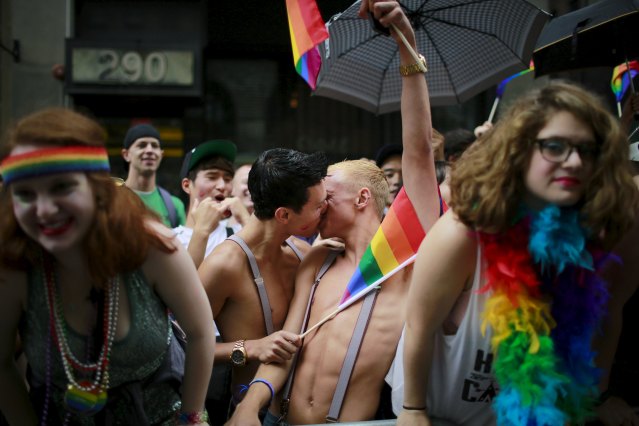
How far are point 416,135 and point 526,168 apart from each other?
0.64m

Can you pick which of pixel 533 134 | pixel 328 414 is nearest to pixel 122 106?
pixel 328 414

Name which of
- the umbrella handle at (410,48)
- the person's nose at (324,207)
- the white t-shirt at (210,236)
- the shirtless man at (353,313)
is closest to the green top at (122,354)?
the shirtless man at (353,313)

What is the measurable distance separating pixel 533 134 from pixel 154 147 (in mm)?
3877

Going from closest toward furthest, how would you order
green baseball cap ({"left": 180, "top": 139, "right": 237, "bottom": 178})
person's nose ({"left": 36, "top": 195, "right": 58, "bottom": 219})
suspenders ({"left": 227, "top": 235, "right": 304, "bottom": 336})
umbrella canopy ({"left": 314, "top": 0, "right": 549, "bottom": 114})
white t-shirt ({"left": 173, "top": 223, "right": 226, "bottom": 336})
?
1. person's nose ({"left": 36, "top": 195, "right": 58, "bottom": 219})
2. suspenders ({"left": 227, "top": 235, "right": 304, "bottom": 336})
3. umbrella canopy ({"left": 314, "top": 0, "right": 549, "bottom": 114})
4. white t-shirt ({"left": 173, "top": 223, "right": 226, "bottom": 336})
5. green baseball cap ({"left": 180, "top": 139, "right": 237, "bottom": 178})

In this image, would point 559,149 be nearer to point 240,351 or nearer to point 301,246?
point 240,351

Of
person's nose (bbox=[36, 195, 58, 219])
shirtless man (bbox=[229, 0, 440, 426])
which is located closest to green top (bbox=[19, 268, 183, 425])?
person's nose (bbox=[36, 195, 58, 219])

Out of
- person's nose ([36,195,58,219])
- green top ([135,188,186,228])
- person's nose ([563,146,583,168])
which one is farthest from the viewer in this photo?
green top ([135,188,186,228])

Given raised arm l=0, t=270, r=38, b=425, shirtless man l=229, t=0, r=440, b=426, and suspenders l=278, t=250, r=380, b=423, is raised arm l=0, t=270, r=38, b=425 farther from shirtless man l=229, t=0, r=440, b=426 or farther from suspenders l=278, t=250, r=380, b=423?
suspenders l=278, t=250, r=380, b=423

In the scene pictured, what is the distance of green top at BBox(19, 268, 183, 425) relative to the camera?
85.5 inches

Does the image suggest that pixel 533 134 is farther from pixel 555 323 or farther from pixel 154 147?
pixel 154 147

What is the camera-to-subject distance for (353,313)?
2.94 metres

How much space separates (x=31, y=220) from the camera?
203cm

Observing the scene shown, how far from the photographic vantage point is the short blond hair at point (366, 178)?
3.29 metres

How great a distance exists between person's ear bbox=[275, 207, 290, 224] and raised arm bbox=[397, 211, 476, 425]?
0.96 metres
